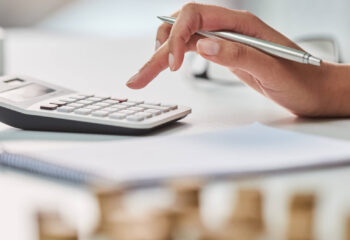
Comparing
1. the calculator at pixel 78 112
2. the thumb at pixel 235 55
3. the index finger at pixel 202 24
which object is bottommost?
the calculator at pixel 78 112

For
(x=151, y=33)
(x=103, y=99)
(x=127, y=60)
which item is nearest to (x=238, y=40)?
(x=103, y=99)

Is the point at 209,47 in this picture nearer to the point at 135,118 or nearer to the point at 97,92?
the point at 135,118

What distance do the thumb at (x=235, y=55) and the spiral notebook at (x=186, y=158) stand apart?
0.11 meters

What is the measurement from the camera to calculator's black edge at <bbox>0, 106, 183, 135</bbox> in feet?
1.89

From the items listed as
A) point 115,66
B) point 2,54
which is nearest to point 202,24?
point 2,54

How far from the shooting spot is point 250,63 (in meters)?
0.64

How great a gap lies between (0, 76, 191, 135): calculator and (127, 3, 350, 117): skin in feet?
0.22

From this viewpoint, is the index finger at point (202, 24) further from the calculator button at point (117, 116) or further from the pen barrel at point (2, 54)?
the pen barrel at point (2, 54)

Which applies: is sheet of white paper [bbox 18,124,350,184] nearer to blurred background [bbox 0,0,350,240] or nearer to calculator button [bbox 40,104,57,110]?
blurred background [bbox 0,0,350,240]

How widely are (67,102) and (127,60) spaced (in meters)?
0.73

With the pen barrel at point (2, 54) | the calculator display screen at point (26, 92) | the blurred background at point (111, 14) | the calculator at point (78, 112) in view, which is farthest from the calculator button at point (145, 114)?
the blurred background at point (111, 14)

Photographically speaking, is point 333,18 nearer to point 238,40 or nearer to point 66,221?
point 238,40

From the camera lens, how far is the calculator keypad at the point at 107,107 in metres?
0.59

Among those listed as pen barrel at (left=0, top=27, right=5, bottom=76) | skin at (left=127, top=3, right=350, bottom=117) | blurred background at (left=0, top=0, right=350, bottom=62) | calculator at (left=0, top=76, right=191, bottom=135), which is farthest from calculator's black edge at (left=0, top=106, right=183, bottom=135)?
blurred background at (left=0, top=0, right=350, bottom=62)
